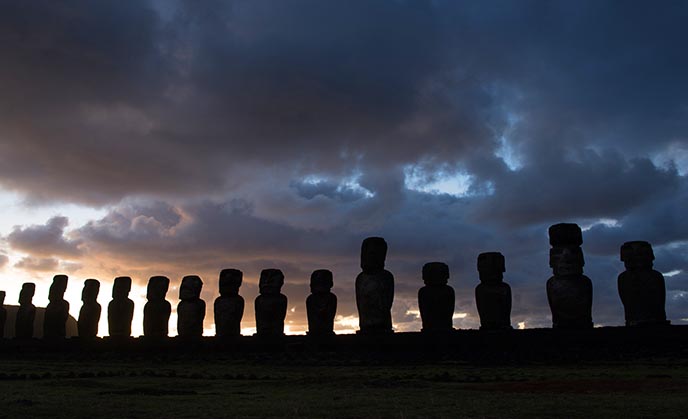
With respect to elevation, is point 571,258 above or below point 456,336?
above

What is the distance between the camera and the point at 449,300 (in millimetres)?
14688

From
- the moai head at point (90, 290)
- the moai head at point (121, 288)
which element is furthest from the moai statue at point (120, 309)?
the moai head at point (90, 290)

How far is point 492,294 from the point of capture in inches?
558

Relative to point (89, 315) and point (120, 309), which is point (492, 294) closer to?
point (120, 309)

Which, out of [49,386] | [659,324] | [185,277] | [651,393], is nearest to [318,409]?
[651,393]

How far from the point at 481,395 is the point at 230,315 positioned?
13227 millimetres

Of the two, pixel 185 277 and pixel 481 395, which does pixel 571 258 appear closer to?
pixel 481 395

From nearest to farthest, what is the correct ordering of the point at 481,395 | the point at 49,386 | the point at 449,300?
1. the point at 481,395
2. the point at 49,386
3. the point at 449,300

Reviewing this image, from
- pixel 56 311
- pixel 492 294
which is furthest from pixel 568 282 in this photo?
pixel 56 311

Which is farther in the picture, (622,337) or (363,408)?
(622,337)

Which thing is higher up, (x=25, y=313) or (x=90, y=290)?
(x=90, y=290)

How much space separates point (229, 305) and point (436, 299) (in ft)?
20.4

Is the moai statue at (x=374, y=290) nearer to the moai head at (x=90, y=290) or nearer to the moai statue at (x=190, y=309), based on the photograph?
the moai statue at (x=190, y=309)

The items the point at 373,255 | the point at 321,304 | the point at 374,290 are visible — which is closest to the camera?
the point at 374,290
